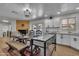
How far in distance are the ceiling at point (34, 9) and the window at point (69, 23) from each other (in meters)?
0.16

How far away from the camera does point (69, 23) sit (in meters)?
1.96

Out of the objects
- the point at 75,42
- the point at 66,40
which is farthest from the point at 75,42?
the point at 66,40

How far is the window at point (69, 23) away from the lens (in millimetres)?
1921

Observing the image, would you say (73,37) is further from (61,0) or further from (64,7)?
(61,0)

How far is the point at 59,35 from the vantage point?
198 centimetres

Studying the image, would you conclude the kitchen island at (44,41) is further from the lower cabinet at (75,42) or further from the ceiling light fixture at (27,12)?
the ceiling light fixture at (27,12)

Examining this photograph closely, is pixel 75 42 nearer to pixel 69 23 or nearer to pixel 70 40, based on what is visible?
pixel 70 40

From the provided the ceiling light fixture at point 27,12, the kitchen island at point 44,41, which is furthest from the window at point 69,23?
the ceiling light fixture at point 27,12

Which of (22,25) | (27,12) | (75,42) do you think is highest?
(27,12)

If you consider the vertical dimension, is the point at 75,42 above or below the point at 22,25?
below

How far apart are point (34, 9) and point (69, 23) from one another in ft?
2.16

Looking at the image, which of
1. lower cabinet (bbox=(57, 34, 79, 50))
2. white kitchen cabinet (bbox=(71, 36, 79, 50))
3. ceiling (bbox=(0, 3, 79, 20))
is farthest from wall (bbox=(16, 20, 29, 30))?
white kitchen cabinet (bbox=(71, 36, 79, 50))

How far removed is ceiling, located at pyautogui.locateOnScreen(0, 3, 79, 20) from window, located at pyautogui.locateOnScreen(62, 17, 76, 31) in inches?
6.4

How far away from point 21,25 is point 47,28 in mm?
459
